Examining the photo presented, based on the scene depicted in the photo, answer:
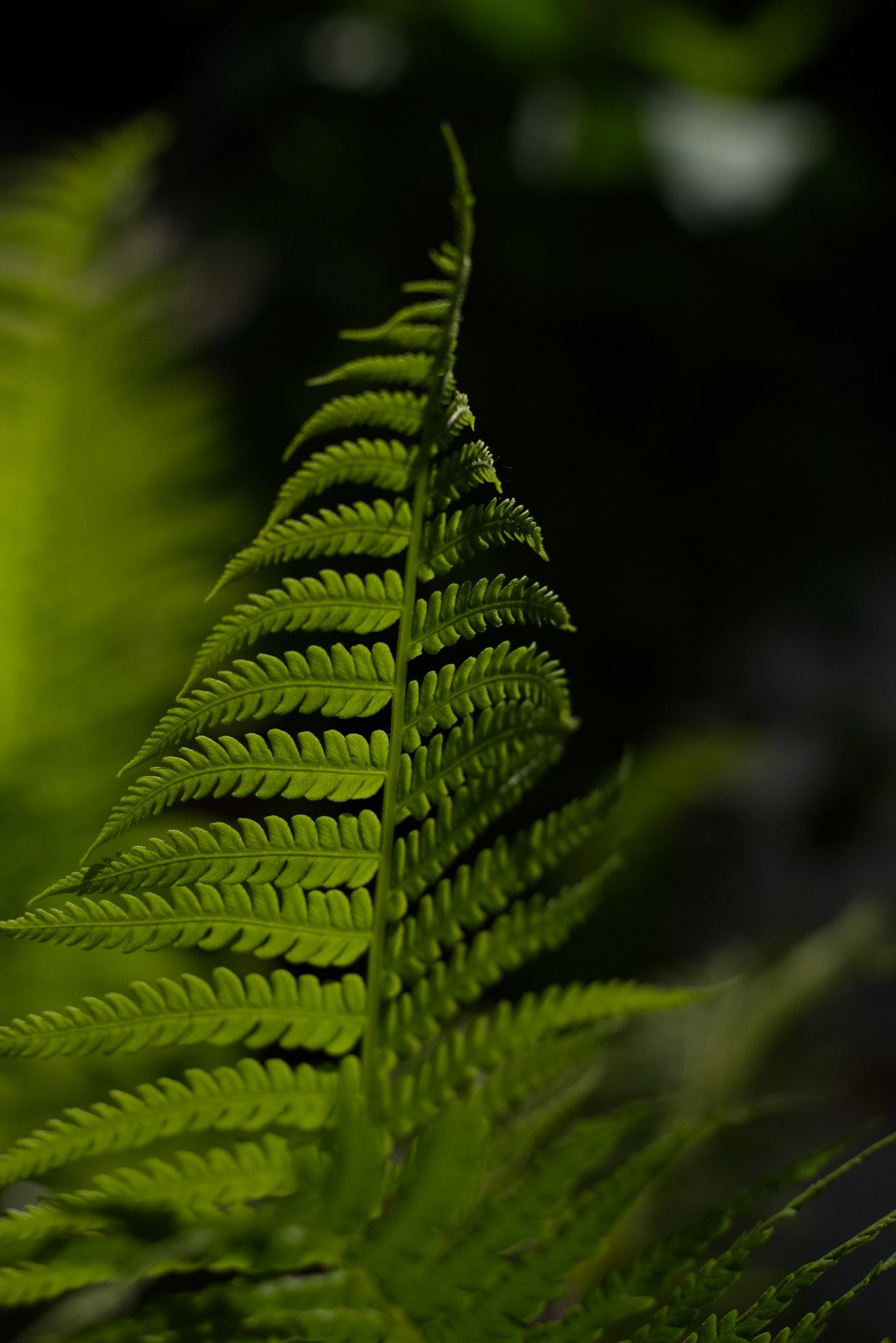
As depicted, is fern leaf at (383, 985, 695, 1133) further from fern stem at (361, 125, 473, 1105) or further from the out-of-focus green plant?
the out-of-focus green plant

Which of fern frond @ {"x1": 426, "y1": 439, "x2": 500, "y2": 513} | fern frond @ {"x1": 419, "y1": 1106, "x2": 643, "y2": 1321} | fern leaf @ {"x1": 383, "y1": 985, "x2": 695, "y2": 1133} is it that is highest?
fern frond @ {"x1": 426, "y1": 439, "x2": 500, "y2": 513}

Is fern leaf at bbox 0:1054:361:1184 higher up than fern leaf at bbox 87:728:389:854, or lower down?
lower down

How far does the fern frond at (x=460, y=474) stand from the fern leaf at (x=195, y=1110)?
7.4 inches

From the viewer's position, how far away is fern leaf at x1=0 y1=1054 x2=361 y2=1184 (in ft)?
1.21

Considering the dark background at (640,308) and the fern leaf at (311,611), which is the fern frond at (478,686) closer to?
the fern leaf at (311,611)

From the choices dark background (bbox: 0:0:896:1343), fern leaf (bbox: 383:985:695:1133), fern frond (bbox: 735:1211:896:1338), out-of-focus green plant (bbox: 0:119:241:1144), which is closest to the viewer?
fern frond (bbox: 735:1211:896:1338)

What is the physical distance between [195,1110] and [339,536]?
190mm

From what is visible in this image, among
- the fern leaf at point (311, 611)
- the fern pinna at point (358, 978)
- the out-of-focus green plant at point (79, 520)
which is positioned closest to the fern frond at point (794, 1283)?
the fern pinna at point (358, 978)

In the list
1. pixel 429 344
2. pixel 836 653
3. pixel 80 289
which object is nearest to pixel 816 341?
pixel 836 653

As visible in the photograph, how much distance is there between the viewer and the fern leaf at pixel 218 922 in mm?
350

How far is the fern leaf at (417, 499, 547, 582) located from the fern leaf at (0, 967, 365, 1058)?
Answer: 0.14m

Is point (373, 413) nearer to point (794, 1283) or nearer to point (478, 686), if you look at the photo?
point (478, 686)

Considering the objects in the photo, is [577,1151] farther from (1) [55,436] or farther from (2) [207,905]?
(1) [55,436]

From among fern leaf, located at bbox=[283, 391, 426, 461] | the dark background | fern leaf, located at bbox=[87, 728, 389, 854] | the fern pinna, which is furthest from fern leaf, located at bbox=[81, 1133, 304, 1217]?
the dark background
